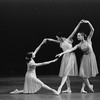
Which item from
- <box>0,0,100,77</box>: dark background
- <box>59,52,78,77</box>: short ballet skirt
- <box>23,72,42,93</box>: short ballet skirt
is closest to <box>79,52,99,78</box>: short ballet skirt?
<box>59,52,78,77</box>: short ballet skirt

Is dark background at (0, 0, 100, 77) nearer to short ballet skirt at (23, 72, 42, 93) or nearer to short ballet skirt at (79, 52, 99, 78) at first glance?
short ballet skirt at (79, 52, 99, 78)

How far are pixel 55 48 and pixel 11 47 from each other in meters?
1.32

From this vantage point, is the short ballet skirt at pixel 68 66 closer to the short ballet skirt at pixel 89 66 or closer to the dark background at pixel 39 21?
the short ballet skirt at pixel 89 66

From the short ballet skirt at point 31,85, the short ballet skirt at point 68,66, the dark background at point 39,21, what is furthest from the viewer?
the dark background at point 39,21

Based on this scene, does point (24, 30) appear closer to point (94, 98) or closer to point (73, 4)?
point (73, 4)

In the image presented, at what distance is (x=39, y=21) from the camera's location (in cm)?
1023

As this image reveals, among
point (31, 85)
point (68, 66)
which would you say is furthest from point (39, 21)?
point (31, 85)

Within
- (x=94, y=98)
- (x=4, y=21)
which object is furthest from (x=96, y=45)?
(x=94, y=98)

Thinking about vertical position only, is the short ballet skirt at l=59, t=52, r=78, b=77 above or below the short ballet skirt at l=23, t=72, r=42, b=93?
above

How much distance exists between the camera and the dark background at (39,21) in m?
10.1

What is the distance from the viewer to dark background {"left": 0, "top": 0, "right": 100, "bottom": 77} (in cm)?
1011

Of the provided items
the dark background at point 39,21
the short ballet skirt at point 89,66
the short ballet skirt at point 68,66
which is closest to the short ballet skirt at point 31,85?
the short ballet skirt at point 68,66

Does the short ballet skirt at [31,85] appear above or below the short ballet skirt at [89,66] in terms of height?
below

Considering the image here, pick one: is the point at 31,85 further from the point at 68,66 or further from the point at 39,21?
the point at 39,21
